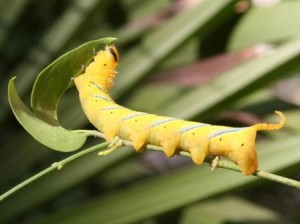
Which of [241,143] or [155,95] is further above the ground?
[155,95]

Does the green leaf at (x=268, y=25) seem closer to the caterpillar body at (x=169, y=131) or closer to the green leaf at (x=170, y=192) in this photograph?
the green leaf at (x=170, y=192)

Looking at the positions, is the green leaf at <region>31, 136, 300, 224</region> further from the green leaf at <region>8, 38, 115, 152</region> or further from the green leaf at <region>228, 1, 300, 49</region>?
the green leaf at <region>8, 38, 115, 152</region>

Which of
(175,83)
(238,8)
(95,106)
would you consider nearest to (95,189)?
→ (175,83)

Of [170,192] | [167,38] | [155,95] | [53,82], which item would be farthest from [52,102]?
[155,95]

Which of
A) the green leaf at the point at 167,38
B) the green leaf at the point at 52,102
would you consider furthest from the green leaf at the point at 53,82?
the green leaf at the point at 167,38

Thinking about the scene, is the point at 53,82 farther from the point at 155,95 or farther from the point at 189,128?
the point at 155,95

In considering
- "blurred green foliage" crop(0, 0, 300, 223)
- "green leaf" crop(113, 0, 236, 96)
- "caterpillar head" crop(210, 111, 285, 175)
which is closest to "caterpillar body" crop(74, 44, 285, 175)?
"caterpillar head" crop(210, 111, 285, 175)

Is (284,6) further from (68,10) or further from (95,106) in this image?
(95,106)
